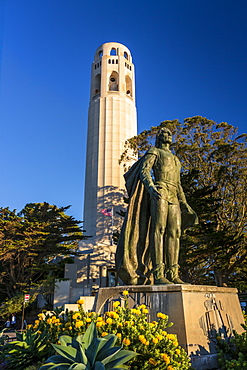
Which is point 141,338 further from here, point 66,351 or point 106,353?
point 66,351

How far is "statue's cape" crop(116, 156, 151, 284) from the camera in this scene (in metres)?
5.54

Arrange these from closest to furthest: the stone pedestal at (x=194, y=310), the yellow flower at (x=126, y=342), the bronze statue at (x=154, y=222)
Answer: the yellow flower at (x=126, y=342)
the stone pedestal at (x=194, y=310)
the bronze statue at (x=154, y=222)

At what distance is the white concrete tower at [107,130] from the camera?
3828 centimetres

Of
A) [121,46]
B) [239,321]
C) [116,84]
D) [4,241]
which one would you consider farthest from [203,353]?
[121,46]

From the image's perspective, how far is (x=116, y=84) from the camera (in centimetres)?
4531

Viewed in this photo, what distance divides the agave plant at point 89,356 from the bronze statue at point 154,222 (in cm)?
229

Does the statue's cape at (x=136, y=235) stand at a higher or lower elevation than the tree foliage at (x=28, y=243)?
lower

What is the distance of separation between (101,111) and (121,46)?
1229cm

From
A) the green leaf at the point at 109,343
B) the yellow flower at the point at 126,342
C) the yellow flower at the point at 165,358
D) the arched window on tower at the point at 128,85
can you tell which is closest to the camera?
the green leaf at the point at 109,343

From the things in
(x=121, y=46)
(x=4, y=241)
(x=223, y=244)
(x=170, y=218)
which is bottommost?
(x=170, y=218)

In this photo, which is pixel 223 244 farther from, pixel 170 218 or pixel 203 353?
pixel 203 353

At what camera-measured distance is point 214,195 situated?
21.1 metres

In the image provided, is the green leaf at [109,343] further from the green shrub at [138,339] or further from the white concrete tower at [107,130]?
the white concrete tower at [107,130]

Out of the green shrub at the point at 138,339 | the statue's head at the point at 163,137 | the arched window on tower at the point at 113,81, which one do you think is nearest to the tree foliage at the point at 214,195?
the statue's head at the point at 163,137
